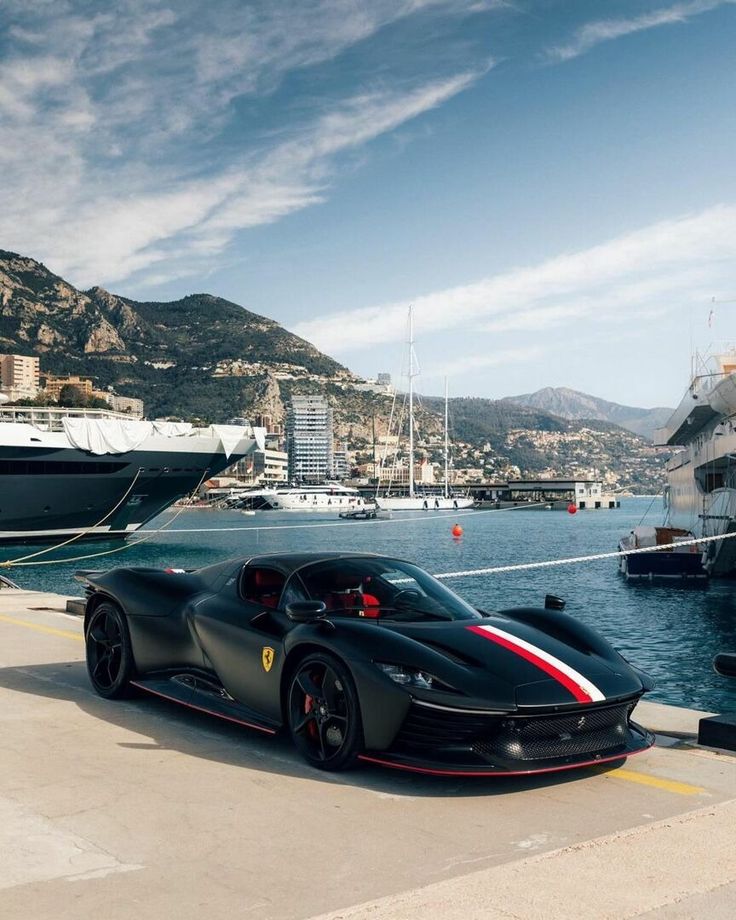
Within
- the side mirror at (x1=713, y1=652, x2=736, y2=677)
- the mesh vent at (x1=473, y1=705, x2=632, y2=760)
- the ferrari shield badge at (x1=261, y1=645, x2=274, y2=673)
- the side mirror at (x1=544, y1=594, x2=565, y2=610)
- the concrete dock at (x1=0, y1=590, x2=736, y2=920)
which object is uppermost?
the side mirror at (x1=544, y1=594, x2=565, y2=610)

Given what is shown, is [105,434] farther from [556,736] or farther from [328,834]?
[328,834]

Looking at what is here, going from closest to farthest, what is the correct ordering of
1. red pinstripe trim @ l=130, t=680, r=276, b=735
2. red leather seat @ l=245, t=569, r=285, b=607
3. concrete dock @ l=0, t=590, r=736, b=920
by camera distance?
concrete dock @ l=0, t=590, r=736, b=920 < red pinstripe trim @ l=130, t=680, r=276, b=735 < red leather seat @ l=245, t=569, r=285, b=607

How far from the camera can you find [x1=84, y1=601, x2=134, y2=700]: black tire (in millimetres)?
7340

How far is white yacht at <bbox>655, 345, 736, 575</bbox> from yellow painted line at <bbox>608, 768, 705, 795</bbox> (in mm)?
24674

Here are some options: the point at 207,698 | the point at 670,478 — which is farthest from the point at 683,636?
the point at 670,478

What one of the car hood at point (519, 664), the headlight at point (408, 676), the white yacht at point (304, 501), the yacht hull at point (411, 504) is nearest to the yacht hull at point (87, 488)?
the car hood at point (519, 664)

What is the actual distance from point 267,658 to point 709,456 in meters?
31.4

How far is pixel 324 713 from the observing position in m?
5.60

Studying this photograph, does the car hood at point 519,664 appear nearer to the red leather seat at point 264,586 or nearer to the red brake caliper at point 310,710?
the red brake caliper at point 310,710

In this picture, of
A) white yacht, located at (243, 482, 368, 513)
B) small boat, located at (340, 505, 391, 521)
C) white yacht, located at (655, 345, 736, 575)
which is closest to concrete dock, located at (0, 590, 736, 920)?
white yacht, located at (655, 345, 736, 575)

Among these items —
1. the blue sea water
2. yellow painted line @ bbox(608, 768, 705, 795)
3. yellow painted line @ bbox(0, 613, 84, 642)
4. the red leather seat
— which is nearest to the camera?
yellow painted line @ bbox(608, 768, 705, 795)

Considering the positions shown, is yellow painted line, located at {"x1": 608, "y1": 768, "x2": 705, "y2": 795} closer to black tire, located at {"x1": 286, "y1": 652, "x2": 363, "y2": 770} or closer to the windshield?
the windshield

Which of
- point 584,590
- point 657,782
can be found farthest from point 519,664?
point 584,590

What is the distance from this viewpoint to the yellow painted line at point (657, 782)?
5.27m
